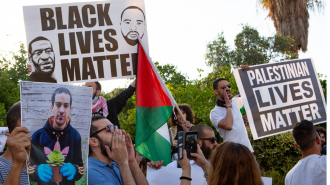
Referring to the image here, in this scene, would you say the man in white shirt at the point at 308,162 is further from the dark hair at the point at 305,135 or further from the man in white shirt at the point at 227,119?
the man in white shirt at the point at 227,119

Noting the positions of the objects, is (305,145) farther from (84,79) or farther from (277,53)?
(277,53)

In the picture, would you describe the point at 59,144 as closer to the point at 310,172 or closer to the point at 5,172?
the point at 5,172

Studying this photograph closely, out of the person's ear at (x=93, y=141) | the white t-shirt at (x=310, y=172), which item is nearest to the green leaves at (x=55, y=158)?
the person's ear at (x=93, y=141)

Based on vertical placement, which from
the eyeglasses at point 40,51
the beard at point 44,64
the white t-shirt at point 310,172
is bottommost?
the white t-shirt at point 310,172

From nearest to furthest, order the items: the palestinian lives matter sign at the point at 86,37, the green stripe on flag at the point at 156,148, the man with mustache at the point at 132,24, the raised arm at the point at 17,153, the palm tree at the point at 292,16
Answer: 1. the raised arm at the point at 17,153
2. the green stripe on flag at the point at 156,148
3. the palestinian lives matter sign at the point at 86,37
4. the man with mustache at the point at 132,24
5. the palm tree at the point at 292,16

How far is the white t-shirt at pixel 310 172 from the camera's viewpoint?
2.86 m

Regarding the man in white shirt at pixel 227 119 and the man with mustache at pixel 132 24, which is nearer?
the man with mustache at pixel 132 24

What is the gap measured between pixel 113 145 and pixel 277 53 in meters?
19.7

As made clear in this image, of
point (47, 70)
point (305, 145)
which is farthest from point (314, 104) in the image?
point (47, 70)

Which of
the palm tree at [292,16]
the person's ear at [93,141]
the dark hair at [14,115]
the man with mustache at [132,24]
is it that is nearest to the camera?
the dark hair at [14,115]

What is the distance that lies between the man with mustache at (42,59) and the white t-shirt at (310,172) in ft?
8.45

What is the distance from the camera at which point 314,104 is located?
4.98 m

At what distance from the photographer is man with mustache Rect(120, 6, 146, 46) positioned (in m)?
3.59

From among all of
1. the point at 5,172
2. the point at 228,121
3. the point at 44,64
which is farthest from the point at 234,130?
the point at 5,172
